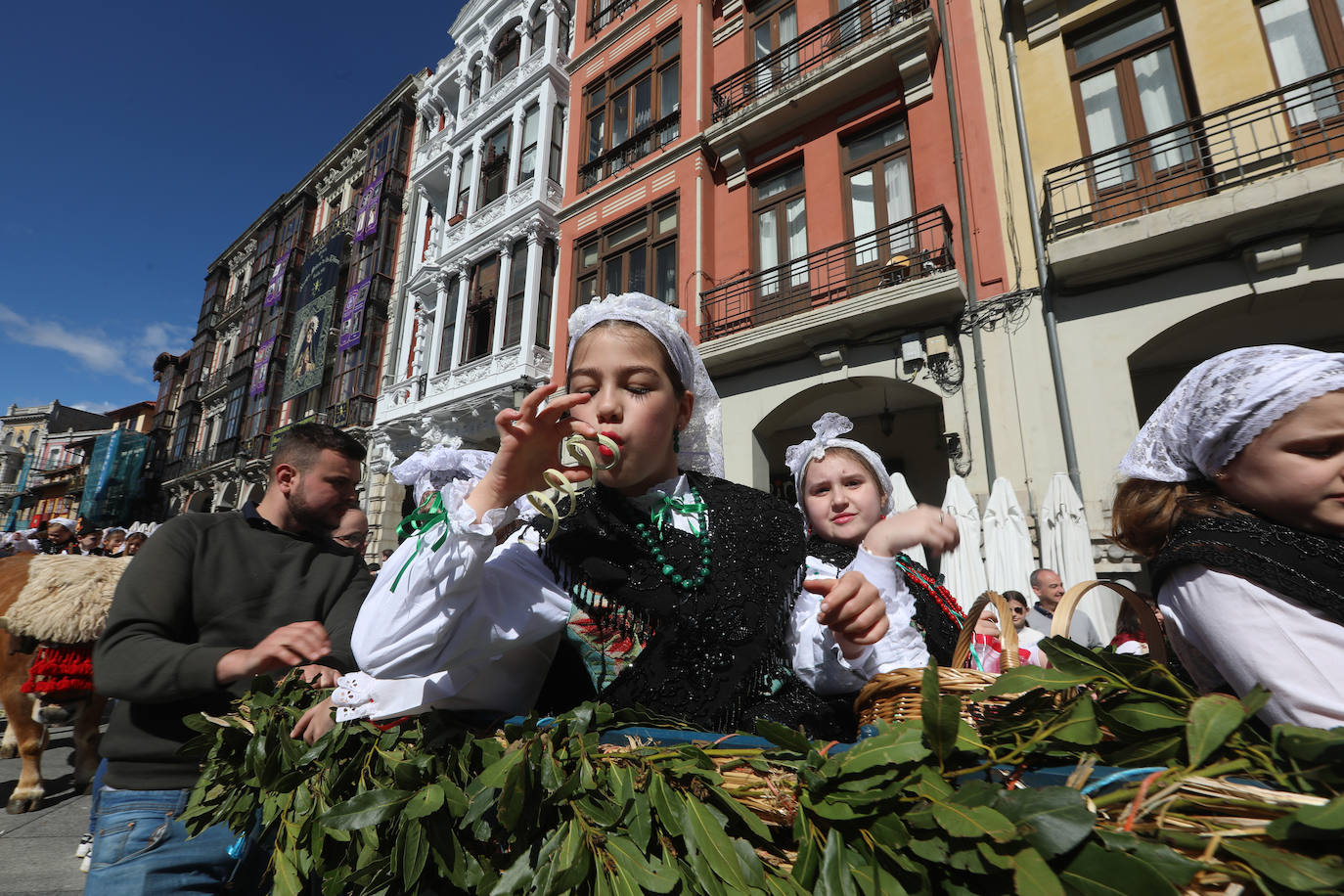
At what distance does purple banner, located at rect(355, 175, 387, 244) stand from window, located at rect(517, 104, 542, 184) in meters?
7.63

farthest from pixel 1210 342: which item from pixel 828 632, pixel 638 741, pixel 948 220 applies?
pixel 638 741

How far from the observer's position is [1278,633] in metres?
1.06

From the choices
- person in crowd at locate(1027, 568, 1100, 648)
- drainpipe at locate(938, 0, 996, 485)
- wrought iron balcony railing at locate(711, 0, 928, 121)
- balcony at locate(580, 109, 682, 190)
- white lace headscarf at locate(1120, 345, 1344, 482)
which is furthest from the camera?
balcony at locate(580, 109, 682, 190)

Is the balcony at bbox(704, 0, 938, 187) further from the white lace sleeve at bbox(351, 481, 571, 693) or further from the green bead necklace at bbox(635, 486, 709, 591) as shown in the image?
the white lace sleeve at bbox(351, 481, 571, 693)

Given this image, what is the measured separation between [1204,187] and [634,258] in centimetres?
822

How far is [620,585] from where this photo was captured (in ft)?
4.60

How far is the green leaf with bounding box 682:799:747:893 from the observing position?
0.77m

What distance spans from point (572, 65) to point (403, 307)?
8146 millimetres

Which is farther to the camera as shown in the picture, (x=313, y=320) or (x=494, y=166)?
(x=313, y=320)

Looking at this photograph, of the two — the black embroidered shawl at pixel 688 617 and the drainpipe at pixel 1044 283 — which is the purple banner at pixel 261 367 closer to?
the drainpipe at pixel 1044 283

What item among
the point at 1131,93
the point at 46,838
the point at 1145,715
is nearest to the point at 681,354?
the point at 1145,715

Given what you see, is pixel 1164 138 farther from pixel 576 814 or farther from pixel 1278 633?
pixel 576 814

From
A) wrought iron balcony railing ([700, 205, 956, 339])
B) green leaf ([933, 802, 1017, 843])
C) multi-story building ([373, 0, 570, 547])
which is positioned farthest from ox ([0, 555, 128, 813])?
multi-story building ([373, 0, 570, 547])

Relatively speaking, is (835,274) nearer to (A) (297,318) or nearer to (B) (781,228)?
(B) (781,228)
